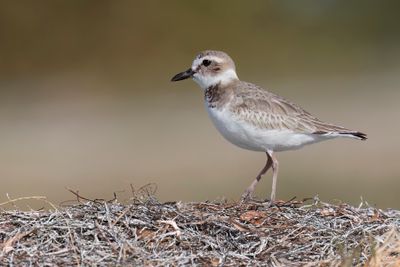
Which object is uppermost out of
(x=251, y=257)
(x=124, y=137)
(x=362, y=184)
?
(x=124, y=137)

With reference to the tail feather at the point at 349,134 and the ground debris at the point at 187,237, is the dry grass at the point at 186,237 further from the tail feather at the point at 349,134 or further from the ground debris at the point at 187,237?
the tail feather at the point at 349,134

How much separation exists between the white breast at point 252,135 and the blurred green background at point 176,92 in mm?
4630

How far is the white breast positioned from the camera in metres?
11.2

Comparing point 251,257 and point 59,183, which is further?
point 59,183

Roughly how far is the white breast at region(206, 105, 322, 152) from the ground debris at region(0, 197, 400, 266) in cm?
187

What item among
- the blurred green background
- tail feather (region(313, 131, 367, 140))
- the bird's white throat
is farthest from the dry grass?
the blurred green background

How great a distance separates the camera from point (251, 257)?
8.31m

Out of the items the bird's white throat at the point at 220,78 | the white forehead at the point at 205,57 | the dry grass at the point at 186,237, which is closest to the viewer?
the dry grass at the point at 186,237

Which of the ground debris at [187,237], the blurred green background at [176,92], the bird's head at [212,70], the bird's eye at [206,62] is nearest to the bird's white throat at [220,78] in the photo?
the bird's head at [212,70]

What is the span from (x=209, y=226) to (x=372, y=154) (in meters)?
12.9

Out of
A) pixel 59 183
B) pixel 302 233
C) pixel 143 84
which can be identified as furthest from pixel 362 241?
pixel 143 84

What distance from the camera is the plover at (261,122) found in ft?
36.8

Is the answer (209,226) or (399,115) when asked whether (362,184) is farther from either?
(209,226)

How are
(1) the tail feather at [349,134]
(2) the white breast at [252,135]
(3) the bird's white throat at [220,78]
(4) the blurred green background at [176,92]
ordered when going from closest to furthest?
(2) the white breast at [252,135] → (1) the tail feather at [349,134] → (3) the bird's white throat at [220,78] → (4) the blurred green background at [176,92]
